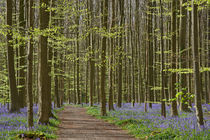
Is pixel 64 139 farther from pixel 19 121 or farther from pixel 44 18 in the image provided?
pixel 44 18

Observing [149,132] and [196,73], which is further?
[149,132]

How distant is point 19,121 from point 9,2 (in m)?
8.06

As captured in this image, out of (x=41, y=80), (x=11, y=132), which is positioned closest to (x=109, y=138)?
(x=11, y=132)

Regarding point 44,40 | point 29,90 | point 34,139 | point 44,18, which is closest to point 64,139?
point 34,139

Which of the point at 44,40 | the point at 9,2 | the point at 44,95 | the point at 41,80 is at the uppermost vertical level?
the point at 9,2

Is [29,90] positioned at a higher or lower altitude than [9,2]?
lower

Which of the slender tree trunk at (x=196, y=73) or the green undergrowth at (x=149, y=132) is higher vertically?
the slender tree trunk at (x=196, y=73)

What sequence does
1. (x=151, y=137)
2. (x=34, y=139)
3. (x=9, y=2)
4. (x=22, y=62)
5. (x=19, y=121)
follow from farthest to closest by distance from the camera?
(x=22, y=62) < (x=9, y=2) < (x=19, y=121) < (x=151, y=137) < (x=34, y=139)

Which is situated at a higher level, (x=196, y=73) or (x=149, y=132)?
(x=196, y=73)

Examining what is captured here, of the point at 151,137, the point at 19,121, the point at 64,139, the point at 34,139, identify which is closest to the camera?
the point at 34,139

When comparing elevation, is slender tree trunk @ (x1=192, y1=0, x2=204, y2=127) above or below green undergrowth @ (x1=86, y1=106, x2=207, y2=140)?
above

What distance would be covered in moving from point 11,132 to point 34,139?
1424 millimetres

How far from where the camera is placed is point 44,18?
1209 cm

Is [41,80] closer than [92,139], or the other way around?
[92,139]
